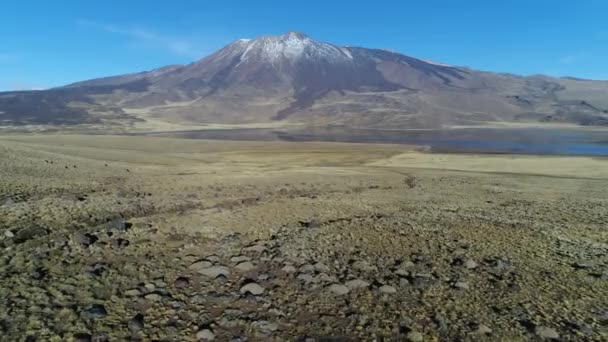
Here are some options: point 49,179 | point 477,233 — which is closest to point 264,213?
point 477,233

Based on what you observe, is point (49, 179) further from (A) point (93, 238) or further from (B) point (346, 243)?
(B) point (346, 243)

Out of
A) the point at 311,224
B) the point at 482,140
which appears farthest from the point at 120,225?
the point at 482,140

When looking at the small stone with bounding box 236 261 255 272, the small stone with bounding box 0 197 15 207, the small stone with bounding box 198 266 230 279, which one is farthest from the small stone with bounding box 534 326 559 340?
→ the small stone with bounding box 0 197 15 207

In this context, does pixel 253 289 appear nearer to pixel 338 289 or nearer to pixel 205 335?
pixel 338 289

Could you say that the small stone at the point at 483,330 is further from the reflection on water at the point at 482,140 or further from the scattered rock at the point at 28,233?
the reflection on water at the point at 482,140

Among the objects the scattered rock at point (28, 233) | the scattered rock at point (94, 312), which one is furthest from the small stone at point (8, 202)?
the scattered rock at point (94, 312)

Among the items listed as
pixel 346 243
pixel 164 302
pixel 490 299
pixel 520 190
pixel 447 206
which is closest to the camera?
pixel 164 302

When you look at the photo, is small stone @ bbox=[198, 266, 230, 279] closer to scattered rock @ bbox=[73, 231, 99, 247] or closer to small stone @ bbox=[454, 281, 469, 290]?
scattered rock @ bbox=[73, 231, 99, 247]
